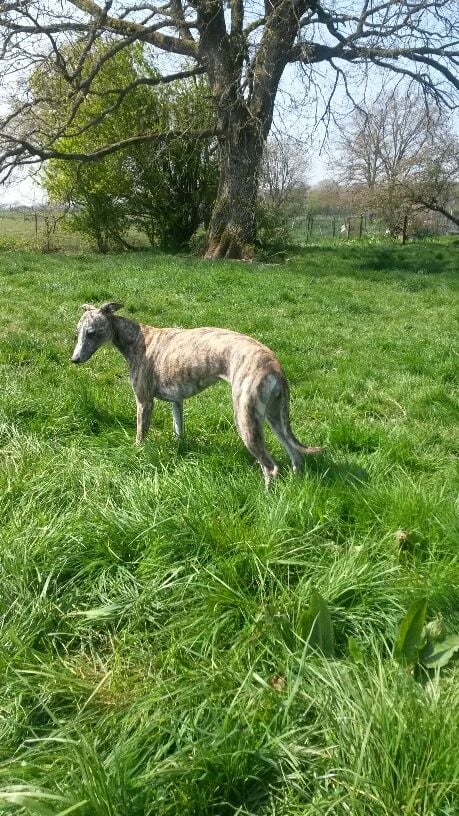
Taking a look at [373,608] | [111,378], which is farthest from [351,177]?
[373,608]

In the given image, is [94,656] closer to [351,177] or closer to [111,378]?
[111,378]

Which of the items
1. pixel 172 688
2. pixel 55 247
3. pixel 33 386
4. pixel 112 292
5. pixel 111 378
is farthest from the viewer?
pixel 55 247

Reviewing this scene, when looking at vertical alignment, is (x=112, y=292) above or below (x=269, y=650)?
above

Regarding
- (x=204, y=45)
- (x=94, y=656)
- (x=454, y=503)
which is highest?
(x=204, y=45)

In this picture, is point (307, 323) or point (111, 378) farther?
point (307, 323)

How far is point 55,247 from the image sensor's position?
25469 millimetres

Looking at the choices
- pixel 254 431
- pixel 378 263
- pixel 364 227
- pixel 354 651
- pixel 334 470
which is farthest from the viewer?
pixel 364 227

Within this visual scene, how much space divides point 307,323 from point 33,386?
5335 millimetres

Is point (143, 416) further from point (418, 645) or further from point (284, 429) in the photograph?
point (418, 645)

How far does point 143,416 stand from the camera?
5199mm

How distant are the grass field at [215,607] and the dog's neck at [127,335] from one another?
552 mm

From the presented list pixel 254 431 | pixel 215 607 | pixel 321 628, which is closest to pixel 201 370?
pixel 254 431

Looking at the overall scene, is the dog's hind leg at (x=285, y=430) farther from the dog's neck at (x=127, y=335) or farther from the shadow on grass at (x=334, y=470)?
the dog's neck at (x=127, y=335)

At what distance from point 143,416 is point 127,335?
808 mm
